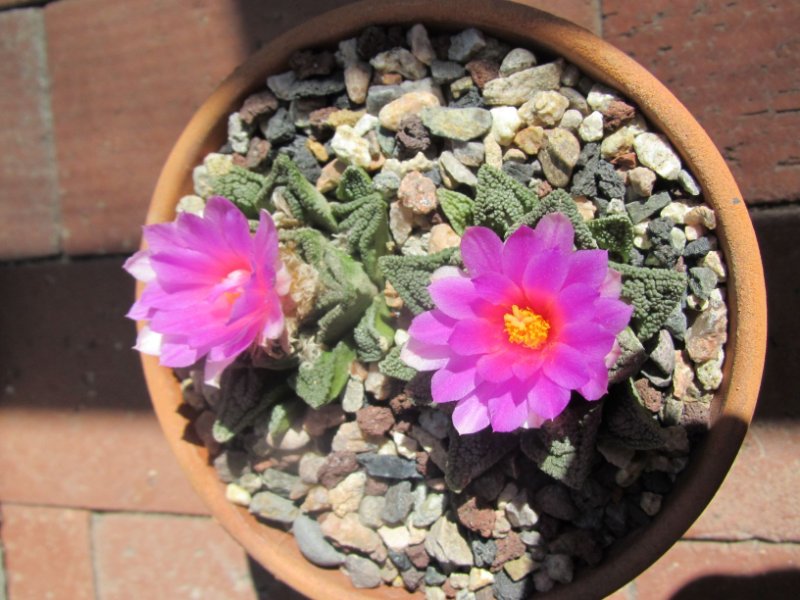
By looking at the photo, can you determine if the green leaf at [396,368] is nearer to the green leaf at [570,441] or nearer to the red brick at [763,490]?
the green leaf at [570,441]

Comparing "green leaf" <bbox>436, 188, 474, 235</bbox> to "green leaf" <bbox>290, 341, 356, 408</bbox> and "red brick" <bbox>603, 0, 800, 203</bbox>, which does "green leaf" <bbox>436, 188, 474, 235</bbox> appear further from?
"red brick" <bbox>603, 0, 800, 203</bbox>

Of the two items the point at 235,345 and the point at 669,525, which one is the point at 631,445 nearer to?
the point at 669,525

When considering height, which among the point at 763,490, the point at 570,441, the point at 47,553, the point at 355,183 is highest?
the point at 355,183

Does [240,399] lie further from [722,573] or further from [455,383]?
[722,573]

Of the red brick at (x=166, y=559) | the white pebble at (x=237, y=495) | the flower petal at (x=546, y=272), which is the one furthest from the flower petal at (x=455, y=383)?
the red brick at (x=166, y=559)

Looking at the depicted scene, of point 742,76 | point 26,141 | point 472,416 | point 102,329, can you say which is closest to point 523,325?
point 472,416

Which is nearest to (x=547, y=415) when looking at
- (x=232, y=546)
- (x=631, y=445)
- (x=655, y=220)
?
(x=631, y=445)
